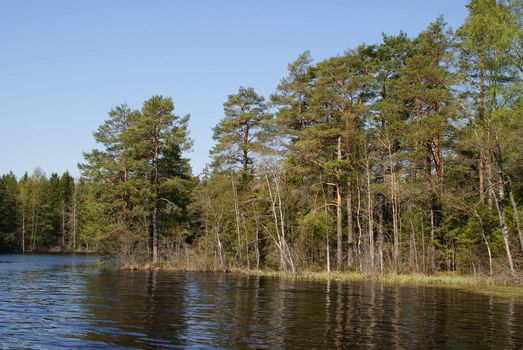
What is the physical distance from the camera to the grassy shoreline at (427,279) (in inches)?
1079

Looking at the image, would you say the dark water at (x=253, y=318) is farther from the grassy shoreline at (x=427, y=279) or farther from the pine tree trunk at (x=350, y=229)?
the pine tree trunk at (x=350, y=229)

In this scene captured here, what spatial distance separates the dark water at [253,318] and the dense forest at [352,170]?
30.8 feet

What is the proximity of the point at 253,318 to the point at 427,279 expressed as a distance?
1899 cm

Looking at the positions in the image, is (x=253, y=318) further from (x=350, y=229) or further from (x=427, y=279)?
(x=350, y=229)

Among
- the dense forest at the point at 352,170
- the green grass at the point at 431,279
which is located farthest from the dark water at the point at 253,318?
the dense forest at the point at 352,170

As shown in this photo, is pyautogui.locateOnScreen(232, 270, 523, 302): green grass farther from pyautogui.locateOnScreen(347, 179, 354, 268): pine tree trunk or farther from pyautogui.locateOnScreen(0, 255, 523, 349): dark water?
pyautogui.locateOnScreen(347, 179, 354, 268): pine tree trunk

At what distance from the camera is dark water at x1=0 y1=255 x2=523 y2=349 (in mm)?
13602

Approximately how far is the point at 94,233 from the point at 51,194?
53009 mm

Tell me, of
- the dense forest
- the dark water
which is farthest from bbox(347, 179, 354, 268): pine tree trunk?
the dark water

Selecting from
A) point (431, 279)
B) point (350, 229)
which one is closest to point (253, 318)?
point (431, 279)

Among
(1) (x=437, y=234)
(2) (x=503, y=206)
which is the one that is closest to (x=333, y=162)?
(1) (x=437, y=234)

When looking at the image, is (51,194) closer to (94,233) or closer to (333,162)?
(94,233)

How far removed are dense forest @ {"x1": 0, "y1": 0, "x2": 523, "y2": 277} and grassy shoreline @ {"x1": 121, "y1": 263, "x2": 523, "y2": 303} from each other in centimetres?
107

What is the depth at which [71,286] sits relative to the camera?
29.1 meters
